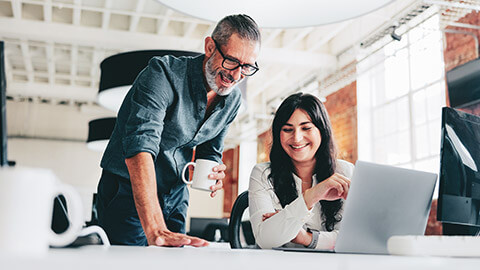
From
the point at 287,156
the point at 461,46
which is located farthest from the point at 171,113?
the point at 461,46

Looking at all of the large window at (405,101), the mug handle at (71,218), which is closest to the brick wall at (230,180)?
the large window at (405,101)

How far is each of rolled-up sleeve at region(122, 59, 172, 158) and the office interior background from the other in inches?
80.4

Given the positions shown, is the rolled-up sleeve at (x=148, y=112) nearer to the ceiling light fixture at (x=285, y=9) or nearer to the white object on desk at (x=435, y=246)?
the ceiling light fixture at (x=285, y=9)

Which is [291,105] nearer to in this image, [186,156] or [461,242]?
[186,156]

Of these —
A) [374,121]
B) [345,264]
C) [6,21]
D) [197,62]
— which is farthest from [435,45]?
[345,264]

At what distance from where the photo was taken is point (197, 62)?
166cm

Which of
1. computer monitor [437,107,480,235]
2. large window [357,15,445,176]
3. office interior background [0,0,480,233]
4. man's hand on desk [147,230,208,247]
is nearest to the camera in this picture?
man's hand on desk [147,230,208,247]

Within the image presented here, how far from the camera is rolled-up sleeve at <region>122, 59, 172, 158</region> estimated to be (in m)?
1.33

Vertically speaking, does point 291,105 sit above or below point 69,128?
below

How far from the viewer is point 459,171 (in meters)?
1.17

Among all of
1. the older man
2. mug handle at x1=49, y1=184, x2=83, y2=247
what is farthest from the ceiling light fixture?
mug handle at x1=49, y1=184, x2=83, y2=247

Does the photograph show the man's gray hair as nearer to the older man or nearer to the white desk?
the older man

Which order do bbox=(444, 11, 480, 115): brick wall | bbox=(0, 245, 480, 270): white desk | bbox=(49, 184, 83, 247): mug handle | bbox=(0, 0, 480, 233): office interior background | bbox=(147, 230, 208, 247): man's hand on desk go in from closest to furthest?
bbox=(0, 245, 480, 270): white desk
bbox=(49, 184, 83, 247): mug handle
bbox=(147, 230, 208, 247): man's hand on desk
bbox=(444, 11, 480, 115): brick wall
bbox=(0, 0, 480, 233): office interior background

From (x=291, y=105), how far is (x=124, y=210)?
773 millimetres
